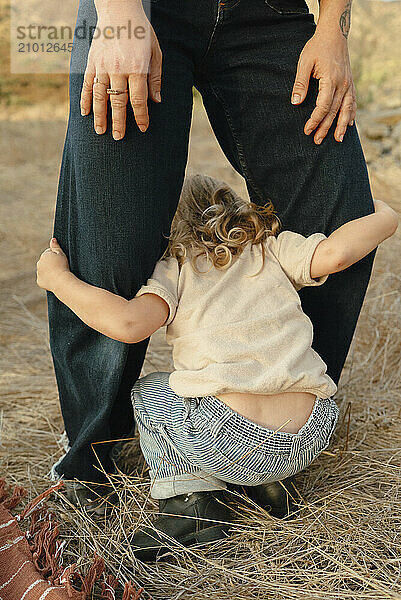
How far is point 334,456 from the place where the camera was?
174 centimetres

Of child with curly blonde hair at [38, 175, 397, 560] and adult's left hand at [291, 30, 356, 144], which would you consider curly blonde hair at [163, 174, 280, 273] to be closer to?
child with curly blonde hair at [38, 175, 397, 560]

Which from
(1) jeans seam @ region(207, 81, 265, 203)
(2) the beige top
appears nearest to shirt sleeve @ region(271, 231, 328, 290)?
(2) the beige top

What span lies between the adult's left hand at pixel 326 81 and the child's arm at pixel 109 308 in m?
0.52

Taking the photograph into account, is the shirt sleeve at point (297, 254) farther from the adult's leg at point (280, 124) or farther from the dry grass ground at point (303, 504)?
the dry grass ground at point (303, 504)

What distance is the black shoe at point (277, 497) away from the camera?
1511mm

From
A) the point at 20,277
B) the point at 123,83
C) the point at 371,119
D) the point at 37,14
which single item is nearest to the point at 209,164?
the point at 371,119

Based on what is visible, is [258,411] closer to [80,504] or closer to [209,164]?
[80,504]

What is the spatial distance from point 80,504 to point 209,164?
377 centimetres

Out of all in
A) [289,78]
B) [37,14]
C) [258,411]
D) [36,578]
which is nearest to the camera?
[36,578]

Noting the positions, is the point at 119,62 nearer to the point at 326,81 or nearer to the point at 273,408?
the point at 326,81

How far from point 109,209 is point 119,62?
27 centimetres

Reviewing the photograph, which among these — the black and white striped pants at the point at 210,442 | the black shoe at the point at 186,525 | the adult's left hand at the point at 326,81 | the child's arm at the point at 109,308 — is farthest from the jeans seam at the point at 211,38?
the black shoe at the point at 186,525

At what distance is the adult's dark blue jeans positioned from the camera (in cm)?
134

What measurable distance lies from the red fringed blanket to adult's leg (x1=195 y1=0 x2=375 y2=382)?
828mm
